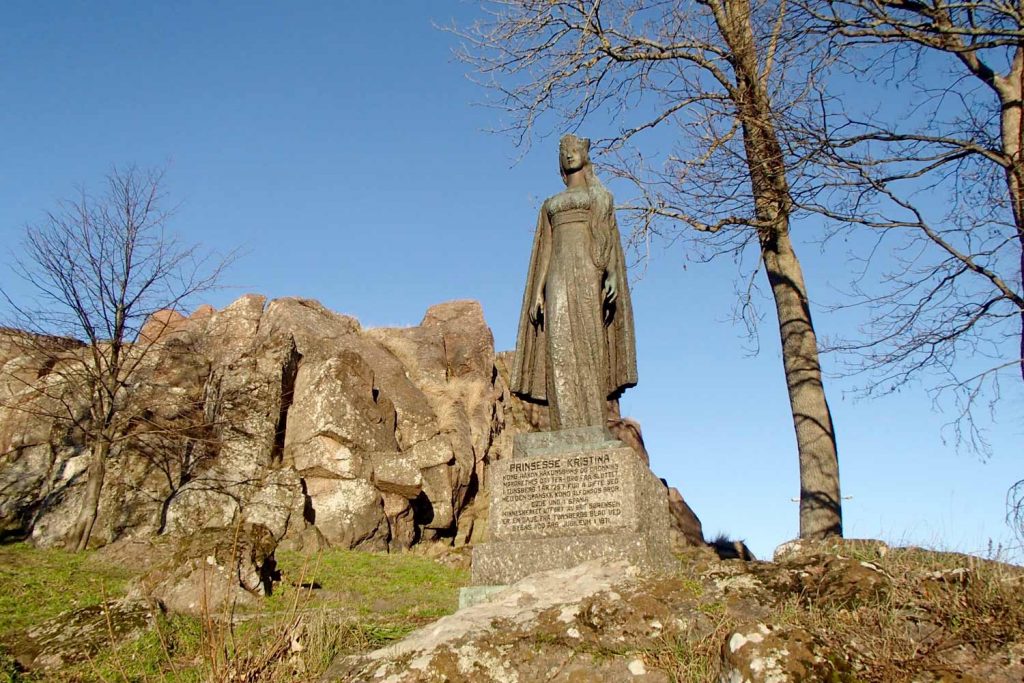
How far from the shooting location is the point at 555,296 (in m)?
7.86

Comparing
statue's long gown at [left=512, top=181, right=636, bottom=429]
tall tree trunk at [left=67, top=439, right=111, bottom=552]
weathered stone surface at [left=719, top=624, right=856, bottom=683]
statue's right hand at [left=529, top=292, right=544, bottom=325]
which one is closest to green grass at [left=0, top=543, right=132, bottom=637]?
tall tree trunk at [left=67, top=439, right=111, bottom=552]

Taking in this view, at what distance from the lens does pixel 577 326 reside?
25.4ft

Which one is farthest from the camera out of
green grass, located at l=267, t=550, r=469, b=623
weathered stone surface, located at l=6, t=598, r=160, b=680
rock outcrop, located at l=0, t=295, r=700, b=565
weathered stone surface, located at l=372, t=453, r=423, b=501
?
weathered stone surface, located at l=372, t=453, r=423, b=501

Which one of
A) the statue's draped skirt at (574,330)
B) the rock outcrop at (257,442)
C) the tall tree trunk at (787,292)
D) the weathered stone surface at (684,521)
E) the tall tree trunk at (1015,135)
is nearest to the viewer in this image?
the statue's draped skirt at (574,330)

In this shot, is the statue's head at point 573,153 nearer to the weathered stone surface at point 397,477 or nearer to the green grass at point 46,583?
the green grass at point 46,583

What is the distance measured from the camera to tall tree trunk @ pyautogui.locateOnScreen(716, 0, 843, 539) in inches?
450

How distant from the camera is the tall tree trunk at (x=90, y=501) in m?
15.2

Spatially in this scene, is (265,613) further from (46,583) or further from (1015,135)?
(1015,135)

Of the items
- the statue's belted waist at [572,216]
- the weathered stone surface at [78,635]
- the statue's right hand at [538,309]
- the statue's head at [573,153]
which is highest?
the statue's head at [573,153]

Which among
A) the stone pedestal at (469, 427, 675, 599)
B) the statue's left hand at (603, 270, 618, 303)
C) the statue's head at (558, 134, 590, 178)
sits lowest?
the stone pedestal at (469, 427, 675, 599)

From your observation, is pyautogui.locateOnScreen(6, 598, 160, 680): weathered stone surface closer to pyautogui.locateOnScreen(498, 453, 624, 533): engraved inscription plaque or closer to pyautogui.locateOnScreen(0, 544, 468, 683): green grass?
pyautogui.locateOnScreen(0, 544, 468, 683): green grass

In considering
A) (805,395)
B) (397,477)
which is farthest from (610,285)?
(397,477)

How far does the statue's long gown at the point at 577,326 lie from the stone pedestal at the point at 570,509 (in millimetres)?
468

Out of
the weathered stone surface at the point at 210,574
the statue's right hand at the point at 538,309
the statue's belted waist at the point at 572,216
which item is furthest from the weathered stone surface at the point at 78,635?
the statue's belted waist at the point at 572,216
